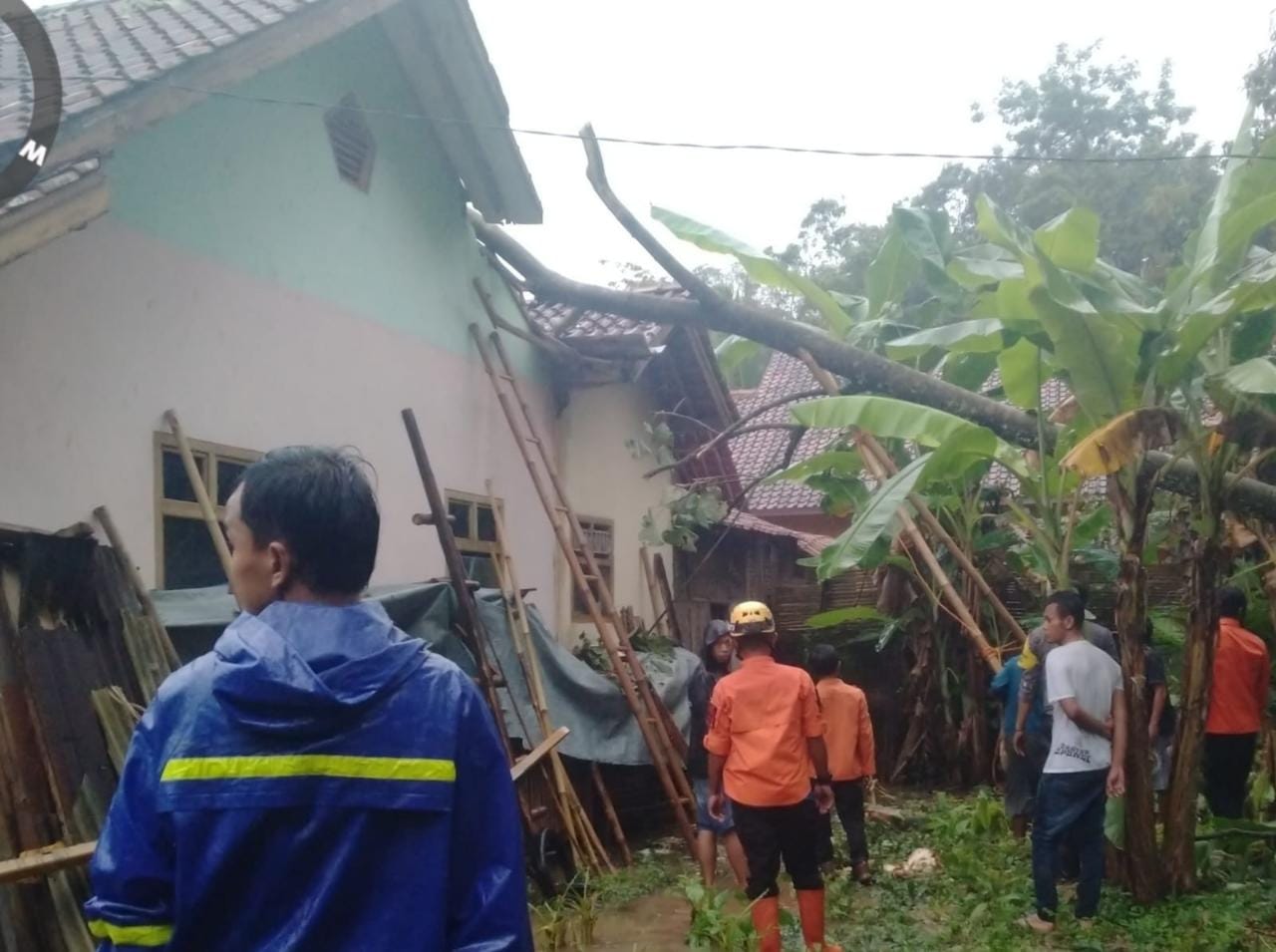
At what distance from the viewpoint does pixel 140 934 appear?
1.71m

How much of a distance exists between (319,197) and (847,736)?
461 centimetres

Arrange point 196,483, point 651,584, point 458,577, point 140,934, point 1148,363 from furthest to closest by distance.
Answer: point 651,584
point 458,577
point 1148,363
point 196,483
point 140,934

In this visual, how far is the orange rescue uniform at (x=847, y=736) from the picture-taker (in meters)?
7.77

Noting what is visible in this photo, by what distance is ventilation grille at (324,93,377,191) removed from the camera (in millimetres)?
7723

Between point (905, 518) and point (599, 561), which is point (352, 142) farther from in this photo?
point (599, 561)

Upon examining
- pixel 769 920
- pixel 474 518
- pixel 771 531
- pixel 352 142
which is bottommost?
pixel 769 920

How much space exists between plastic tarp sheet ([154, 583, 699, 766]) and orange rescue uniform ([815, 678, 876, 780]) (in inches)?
55.0

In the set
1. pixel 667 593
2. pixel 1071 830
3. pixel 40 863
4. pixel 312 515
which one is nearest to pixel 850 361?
pixel 1071 830

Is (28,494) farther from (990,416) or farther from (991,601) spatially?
(991,601)

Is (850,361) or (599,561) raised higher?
(850,361)

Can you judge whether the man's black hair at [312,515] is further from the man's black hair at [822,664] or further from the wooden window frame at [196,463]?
the man's black hair at [822,664]

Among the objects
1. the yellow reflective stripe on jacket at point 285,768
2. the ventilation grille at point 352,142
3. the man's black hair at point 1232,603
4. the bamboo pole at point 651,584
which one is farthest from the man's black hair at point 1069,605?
the bamboo pole at point 651,584

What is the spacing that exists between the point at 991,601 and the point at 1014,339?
144 inches

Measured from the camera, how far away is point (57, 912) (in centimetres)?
426
